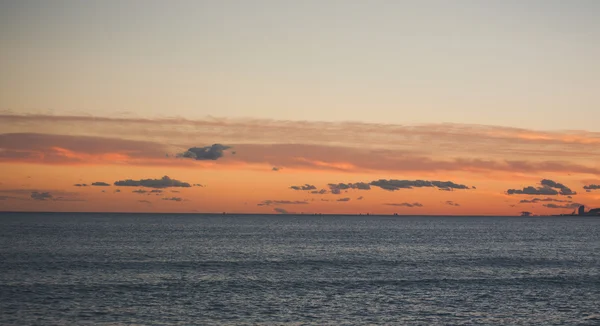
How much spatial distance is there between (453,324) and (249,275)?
39047 millimetres

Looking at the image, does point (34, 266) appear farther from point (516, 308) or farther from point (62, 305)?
point (516, 308)

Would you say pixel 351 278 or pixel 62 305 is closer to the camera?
pixel 62 305

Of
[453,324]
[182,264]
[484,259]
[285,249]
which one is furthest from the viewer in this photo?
[285,249]

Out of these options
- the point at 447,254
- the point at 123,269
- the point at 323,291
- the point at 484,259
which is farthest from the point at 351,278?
the point at 447,254

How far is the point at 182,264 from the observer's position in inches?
4131

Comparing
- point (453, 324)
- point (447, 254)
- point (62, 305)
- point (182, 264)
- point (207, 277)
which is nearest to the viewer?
point (453, 324)

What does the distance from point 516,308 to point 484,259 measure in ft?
184

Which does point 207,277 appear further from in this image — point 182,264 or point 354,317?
point 354,317

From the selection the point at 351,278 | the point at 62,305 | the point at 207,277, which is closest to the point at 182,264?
the point at 207,277

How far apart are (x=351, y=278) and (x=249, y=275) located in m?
14.8

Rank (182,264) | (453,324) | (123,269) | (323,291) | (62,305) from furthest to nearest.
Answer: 1. (182,264)
2. (123,269)
3. (323,291)
4. (62,305)
5. (453,324)

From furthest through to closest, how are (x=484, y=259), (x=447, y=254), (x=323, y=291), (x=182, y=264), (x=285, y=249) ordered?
(x=285, y=249) < (x=447, y=254) < (x=484, y=259) < (x=182, y=264) < (x=323, y=291)

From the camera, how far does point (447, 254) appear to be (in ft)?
441

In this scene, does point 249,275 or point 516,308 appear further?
point 249,275
